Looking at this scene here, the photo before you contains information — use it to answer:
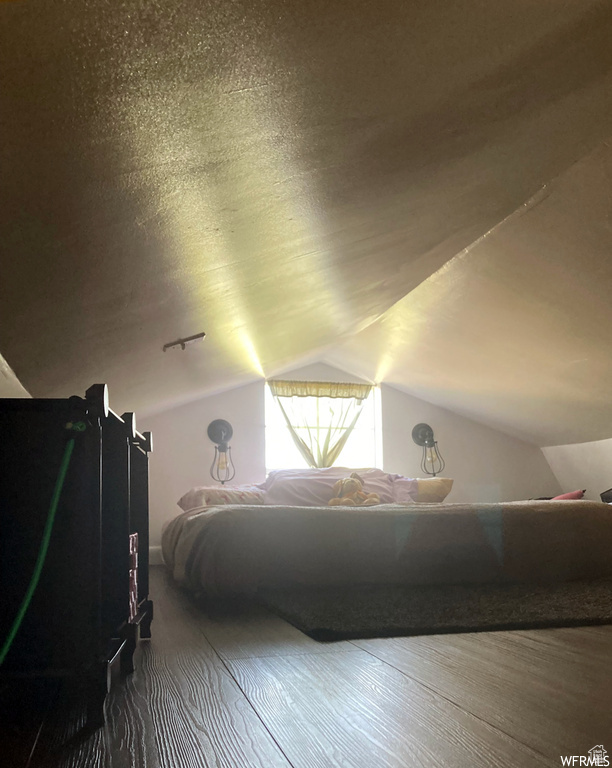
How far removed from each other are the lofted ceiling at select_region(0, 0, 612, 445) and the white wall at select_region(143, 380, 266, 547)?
5.87ft

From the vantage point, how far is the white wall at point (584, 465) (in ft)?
19.7

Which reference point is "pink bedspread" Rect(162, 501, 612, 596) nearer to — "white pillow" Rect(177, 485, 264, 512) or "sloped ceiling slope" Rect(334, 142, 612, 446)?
"sloped ceiling slope" Rect(334, 142, 612, 446)

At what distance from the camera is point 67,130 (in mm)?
1095

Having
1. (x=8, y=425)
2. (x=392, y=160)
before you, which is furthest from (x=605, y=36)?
(x=8, y=425)

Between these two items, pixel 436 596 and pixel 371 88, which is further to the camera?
pixel 436 596

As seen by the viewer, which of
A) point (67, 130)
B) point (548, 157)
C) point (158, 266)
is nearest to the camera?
point (67, 130)

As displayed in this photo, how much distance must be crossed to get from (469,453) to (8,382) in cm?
559

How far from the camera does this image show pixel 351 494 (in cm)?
454

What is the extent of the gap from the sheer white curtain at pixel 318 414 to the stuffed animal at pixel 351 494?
1591 mm

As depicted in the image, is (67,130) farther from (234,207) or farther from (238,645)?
(238,645)

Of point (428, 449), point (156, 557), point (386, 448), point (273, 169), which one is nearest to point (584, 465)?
point (428, 449)

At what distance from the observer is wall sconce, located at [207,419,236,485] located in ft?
19.8

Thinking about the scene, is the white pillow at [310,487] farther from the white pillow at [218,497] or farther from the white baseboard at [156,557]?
the white baseboard at [156,557]

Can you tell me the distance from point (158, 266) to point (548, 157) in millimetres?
1896
